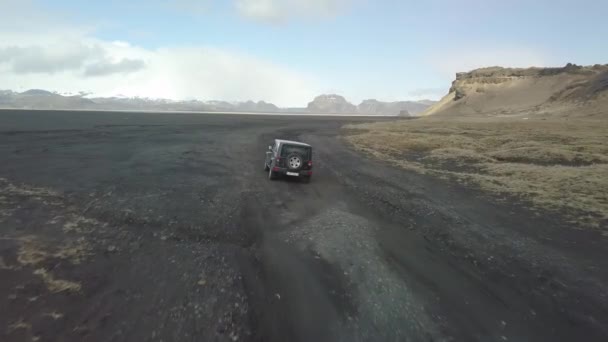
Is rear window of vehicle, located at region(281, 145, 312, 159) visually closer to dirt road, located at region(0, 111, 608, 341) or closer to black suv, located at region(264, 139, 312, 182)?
black suv, located at region(264, 139, 312, 182)

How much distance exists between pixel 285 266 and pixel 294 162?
9871mm

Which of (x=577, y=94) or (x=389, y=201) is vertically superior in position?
(x=577, y=94)

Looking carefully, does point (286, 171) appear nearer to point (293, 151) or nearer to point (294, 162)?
point (294, 162)

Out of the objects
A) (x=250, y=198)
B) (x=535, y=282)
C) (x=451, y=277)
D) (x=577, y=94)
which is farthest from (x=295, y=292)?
(x=577, y=94)

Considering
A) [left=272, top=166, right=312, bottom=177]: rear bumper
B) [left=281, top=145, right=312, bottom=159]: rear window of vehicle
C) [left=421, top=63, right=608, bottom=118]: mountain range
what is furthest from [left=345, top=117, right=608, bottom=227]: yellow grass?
[left=421, top=63, right=608, bottom=118]: mountain range

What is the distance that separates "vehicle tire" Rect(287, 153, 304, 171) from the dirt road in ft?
6.01

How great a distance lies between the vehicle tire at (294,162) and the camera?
18.3 meters

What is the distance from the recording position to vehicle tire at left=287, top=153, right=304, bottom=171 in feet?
59.9

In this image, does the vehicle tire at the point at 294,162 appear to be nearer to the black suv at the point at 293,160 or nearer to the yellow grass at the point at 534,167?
the black suv at the point at 293,160

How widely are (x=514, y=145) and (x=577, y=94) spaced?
88.5 metres

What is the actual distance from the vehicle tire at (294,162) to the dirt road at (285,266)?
72.1 inches

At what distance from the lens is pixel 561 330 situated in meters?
6.70

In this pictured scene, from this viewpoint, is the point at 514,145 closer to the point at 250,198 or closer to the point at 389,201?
the point at 389,201

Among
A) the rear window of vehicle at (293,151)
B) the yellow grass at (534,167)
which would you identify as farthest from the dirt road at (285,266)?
the rear window of vehicle at (293,151)
